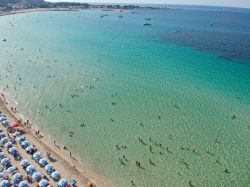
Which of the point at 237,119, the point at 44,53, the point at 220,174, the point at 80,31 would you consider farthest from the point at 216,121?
the point at 80,31

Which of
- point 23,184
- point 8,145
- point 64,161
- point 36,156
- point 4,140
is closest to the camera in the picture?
point 23,184

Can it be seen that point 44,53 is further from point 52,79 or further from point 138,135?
point 138,135

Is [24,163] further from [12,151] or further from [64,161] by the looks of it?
[64,161]

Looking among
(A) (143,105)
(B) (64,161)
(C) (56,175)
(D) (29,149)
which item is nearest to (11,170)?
(D) (29,149)

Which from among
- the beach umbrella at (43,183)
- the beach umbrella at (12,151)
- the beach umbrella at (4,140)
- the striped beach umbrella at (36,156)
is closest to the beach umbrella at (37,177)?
the beach umbrella at (43,183)

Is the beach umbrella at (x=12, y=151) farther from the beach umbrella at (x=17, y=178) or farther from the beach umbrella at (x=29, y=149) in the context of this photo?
the beach umbrella at (x=17, y=178)
